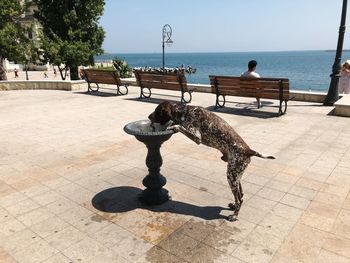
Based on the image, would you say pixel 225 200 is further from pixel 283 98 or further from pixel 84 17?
pixel 84 17

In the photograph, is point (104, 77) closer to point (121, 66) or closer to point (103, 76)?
point (103, 76)

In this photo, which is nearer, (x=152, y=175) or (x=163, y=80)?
(x=152, y=175)

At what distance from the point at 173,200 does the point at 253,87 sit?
20.2 ft

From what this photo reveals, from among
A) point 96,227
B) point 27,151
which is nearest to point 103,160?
point 27,151

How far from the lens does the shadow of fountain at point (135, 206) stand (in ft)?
14.4

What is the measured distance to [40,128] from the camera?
8953 millimetres

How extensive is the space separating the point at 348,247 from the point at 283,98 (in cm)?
649

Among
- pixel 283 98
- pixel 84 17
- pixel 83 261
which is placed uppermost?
pixel 84 17

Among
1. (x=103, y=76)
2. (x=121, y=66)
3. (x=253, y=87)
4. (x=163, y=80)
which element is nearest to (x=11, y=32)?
(x=103, y=76)

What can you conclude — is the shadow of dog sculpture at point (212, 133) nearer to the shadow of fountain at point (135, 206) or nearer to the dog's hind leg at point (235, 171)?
the dog's hind leg at point (235, 171)

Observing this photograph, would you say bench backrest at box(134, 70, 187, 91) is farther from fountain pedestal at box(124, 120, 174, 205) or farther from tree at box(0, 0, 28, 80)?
tree at box(0, 0, 28, 80)

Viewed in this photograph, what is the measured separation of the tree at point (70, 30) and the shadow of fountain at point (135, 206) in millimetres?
18046

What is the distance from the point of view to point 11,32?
18.8m

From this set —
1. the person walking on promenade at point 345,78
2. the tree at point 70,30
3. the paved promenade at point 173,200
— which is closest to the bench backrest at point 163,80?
the paved promenade at point 173,200
